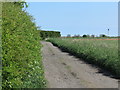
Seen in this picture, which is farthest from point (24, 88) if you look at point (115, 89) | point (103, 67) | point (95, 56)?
point (95, 56)

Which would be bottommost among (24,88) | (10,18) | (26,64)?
(24,88)

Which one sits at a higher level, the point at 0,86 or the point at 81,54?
the point at 0,86

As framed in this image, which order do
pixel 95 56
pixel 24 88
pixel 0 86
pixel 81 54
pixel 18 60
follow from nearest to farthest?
pixel 0 86
pixel 18 60
pixel 24 88
pixel 95 56
pixel 81 54

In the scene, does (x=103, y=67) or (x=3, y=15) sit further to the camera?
(x=103, y=67)

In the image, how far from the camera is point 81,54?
20.8m

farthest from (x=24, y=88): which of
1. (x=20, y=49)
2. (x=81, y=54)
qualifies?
(x=81, y=54)

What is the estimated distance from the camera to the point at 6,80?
6.46 meters

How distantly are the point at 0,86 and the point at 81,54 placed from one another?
1472 centimetres

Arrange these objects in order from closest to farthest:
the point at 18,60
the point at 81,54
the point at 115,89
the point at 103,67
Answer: the point at 18,60, the point at 115,89, the point at 103,67, the point at 81,54

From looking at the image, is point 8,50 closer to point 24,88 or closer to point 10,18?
point 10,18

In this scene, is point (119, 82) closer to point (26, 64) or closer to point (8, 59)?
point (26, 64)

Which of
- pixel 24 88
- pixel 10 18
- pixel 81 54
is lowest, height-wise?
pixel 81 54

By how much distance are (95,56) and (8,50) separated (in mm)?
11462

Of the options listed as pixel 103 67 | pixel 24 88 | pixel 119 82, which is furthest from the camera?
pixel 103 67
